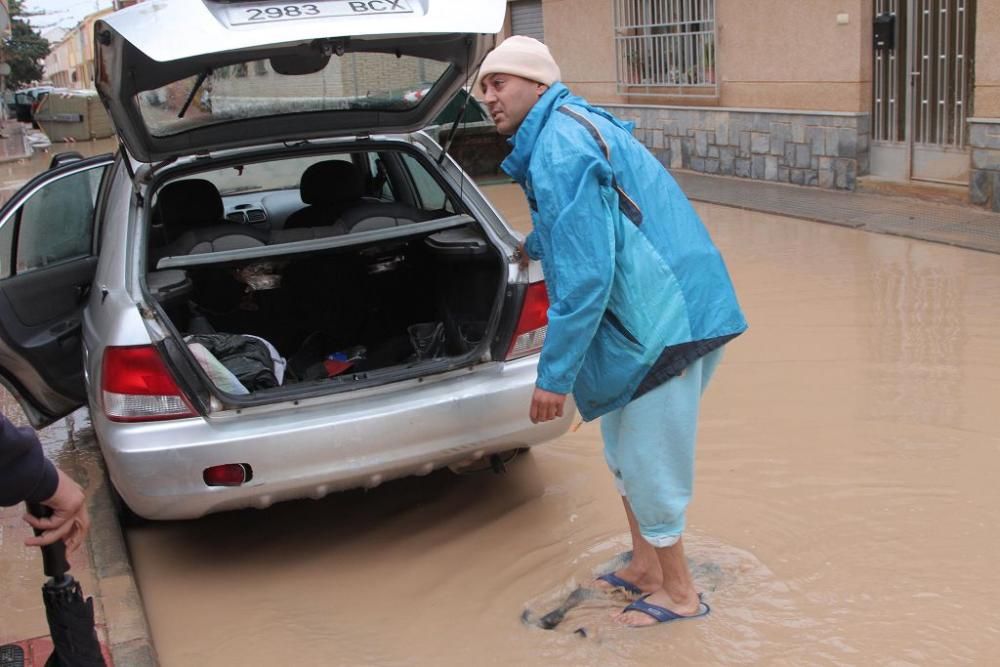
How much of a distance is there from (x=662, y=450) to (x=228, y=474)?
4.57 feet

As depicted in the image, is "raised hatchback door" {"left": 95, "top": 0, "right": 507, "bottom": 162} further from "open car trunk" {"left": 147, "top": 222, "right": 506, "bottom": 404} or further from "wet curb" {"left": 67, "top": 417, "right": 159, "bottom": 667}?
"wet curb" {"left": 67, "top": 417, "right": 159, "bottom": 667}

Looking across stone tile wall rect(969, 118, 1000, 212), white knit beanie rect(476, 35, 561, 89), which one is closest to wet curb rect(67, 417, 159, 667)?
white knit beanie rect(476, 35, 561, 89)

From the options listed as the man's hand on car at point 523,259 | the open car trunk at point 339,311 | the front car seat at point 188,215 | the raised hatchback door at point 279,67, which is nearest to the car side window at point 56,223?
the front car seat at point 188,215

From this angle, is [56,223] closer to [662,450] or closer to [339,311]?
[339,311]

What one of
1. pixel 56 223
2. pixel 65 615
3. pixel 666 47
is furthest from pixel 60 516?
pixel 666 47

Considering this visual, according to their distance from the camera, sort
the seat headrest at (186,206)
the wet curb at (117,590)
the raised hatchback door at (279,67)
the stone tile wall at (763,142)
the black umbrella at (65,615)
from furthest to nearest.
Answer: the stone tile wall at (763,142) → the seat headrest at (186,206) → the raised hatchback door at (279,67) → the wet curb at (117,590) → the black umbrella at (65,615)

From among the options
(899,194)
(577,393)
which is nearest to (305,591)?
(577,393)

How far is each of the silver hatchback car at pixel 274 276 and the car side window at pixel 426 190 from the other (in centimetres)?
1

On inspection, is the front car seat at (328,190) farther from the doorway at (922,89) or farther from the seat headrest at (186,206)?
the doorway at (922,89)

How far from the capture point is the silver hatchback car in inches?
141

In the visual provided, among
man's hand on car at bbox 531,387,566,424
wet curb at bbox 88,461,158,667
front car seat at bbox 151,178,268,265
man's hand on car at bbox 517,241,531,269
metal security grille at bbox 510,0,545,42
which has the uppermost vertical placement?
metal security grille at bbox 510,0,545,42

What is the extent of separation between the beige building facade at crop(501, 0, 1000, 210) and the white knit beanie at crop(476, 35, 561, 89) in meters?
6.82

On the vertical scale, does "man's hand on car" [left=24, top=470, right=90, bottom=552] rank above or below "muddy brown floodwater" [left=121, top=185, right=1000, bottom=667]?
above

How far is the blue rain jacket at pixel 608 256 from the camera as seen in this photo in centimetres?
295
